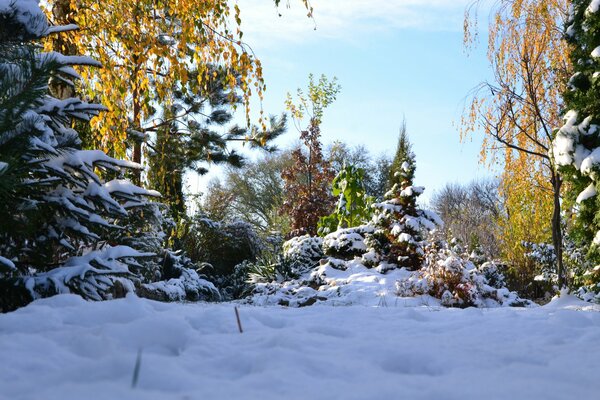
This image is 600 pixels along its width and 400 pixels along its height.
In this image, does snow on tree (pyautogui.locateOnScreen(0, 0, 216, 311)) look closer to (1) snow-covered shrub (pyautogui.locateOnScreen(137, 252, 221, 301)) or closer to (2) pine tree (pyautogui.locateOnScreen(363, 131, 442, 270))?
(1) snow-covered shrub (pyautogui.locateOnScreen(137, 252, 221, 301))

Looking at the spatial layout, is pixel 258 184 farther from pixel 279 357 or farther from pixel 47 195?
pixel 279 357

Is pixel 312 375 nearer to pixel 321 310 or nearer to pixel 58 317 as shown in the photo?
pixel 58 317

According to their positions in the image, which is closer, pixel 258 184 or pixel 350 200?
pixel 350 200

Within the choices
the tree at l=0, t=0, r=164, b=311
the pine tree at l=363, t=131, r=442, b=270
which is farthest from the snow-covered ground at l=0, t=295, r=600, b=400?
the pine tree at l=363, t=131, r=442, b=270

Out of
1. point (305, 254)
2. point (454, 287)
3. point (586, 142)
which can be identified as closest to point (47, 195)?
point (586, 142)

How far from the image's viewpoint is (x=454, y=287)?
6398 millimetres

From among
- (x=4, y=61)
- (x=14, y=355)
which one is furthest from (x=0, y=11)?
(x=14, y=355)

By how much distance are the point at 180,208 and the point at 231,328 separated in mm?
9973

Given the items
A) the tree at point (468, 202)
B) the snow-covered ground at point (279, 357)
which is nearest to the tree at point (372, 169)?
the tree at point (468, 202)

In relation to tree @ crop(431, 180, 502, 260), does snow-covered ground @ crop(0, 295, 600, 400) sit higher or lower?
lower

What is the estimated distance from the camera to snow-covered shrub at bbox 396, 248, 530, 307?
6.21 meters

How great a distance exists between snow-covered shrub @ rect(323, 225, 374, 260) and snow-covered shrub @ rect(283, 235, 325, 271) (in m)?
0.42

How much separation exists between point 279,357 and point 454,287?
5.19m

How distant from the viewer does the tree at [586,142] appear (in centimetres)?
485
